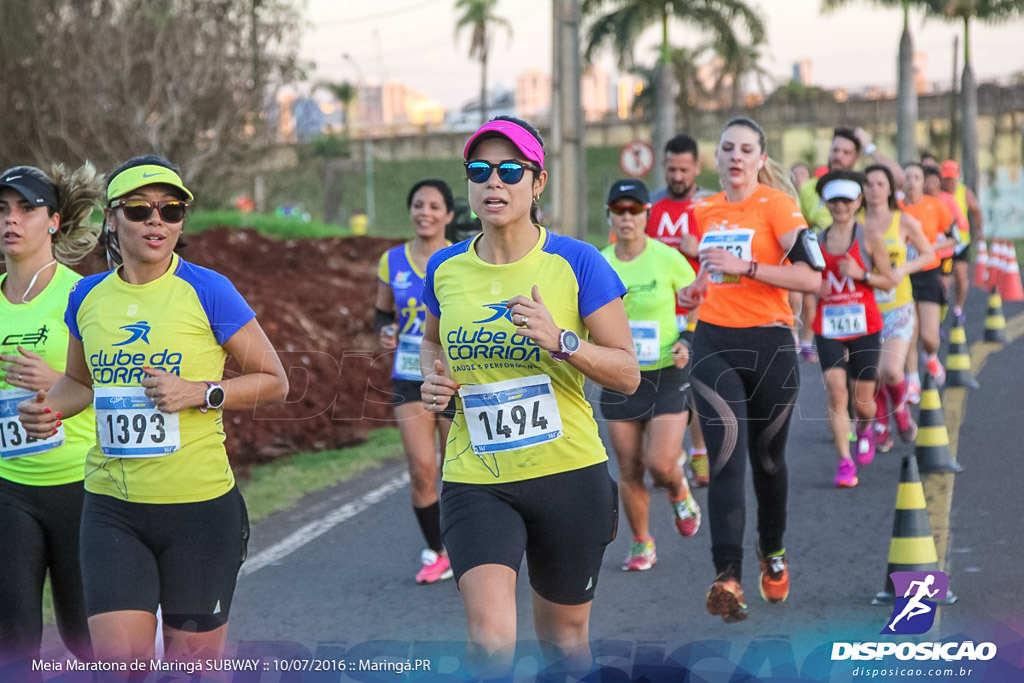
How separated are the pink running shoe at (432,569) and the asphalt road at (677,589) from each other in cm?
7

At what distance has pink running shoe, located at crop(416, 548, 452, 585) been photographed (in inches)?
282

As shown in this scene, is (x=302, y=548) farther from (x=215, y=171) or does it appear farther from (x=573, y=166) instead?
(x=215, y=171)

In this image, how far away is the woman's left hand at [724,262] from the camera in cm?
622

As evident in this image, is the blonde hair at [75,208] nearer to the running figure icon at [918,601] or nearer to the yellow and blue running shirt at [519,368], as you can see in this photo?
the yellow and blue running shirt at [519,368]

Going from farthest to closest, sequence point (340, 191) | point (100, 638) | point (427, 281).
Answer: point (340, 191) → point (427, 281) → point (100, 638)

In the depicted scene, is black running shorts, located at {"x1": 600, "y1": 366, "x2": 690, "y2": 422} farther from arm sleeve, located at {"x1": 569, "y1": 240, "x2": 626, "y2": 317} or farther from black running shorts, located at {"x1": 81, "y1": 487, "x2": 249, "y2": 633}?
black running shorts, located at {"x1": 81, "y1": 487, "x2": 249, "y2": 633}

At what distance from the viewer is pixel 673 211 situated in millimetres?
8859

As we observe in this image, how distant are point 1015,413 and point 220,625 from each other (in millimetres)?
9372

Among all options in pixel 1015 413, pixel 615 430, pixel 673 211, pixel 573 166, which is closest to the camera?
pixel 615 430

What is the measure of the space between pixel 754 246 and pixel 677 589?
185 centimetres

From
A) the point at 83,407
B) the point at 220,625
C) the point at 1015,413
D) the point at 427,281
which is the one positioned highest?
the point at 427,281

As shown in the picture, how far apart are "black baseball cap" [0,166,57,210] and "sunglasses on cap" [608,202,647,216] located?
318 cm

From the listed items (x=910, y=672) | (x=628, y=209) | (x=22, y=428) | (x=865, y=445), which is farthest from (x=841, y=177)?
(x=22, y=428)

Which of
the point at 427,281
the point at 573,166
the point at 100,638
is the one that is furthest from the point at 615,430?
the point at 573,166
